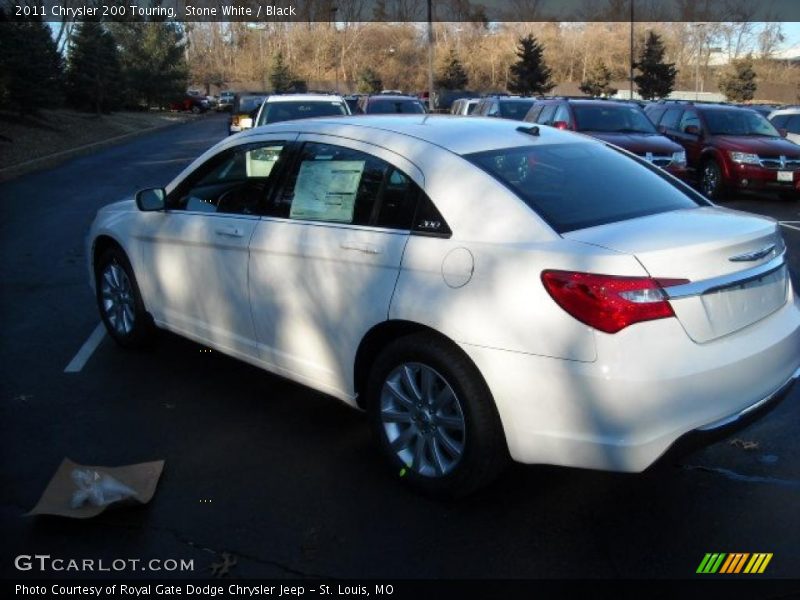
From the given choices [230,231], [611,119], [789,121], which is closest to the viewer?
[230,231]

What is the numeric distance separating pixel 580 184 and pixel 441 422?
4.35 feet

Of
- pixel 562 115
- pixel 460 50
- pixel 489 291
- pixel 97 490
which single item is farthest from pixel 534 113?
pixel 460 50

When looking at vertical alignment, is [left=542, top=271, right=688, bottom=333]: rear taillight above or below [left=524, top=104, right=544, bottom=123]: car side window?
below

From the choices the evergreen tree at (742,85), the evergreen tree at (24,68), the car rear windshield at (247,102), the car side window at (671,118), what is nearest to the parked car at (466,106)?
the car side window at (671,118)

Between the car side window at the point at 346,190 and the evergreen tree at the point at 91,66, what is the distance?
3766 cm

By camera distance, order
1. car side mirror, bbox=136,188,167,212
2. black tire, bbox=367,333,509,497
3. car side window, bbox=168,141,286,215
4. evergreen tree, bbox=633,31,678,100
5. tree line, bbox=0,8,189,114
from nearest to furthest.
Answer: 1. black tire, bbox=367,333,509,497
2. car side window, bbox=168,141,286,215
3. car side mirror, bbox=136,188,167,212
4. tree line, bbox=0,8,189,114
5. evergreen tree, bbox=633,31,678,100

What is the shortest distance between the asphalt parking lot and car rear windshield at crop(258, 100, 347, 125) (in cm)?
834

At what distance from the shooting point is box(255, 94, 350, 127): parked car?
13.1m

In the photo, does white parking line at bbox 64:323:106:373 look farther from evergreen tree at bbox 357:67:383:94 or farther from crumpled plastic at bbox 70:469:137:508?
evergreen tree at bbox 357:67:383:94

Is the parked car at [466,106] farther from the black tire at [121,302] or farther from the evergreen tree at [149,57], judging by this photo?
the evergreen tree at [149,57]

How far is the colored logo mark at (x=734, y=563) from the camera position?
3.04m

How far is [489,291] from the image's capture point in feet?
10.5

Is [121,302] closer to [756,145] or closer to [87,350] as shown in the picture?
[87,350]

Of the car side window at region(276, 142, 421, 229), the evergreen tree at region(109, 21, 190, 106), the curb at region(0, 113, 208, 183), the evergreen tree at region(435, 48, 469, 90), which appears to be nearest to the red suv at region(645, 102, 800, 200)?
the car side window at region(276, 142, 421, 229)
